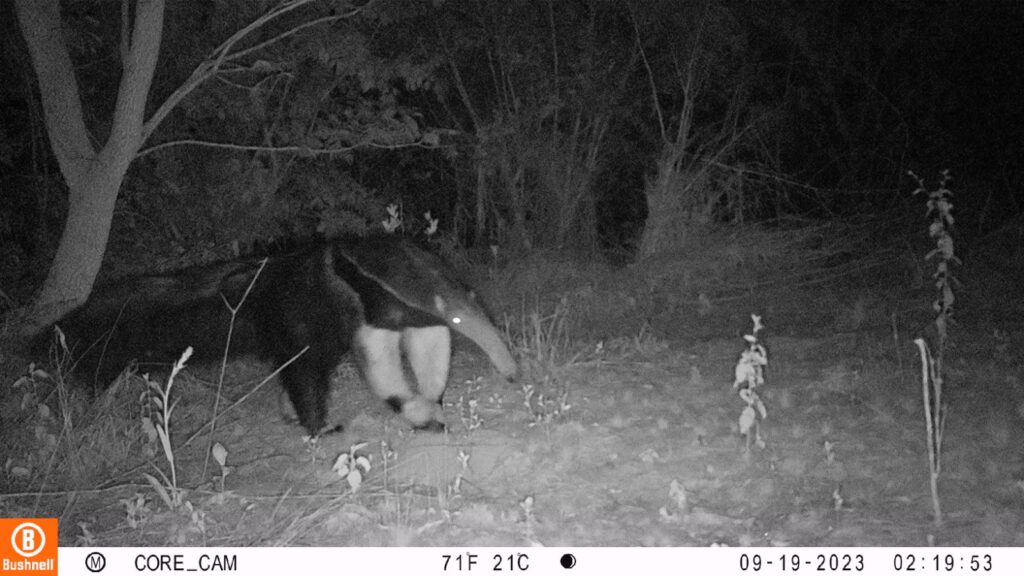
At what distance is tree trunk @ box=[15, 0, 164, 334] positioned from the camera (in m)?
6.21

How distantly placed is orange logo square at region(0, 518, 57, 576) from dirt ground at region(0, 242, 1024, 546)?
12.4 inches

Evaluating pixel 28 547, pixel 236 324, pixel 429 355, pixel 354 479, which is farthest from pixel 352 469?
pixel 236 324

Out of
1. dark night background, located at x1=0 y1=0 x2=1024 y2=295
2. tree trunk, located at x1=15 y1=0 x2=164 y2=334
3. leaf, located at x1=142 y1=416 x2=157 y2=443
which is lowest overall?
leaf, located at x1=142 y1=416 x2=157 y2=443

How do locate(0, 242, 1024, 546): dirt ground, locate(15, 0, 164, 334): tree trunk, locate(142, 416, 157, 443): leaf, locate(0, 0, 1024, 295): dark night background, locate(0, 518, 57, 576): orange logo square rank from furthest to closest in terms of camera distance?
locate(0, 0, 1024, 295): dark night background → locate(15, 0, 164, 334): tree trunk → locate(142, 416, 157, 443): leaf → locate(0, 242, 1024, 546): dirt ground → locate(0, 518, 57, 576): orange logo square

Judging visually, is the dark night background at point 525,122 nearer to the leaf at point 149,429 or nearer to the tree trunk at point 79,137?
the tree trunk at point 79,137

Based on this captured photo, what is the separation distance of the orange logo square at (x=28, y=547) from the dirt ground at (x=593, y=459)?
1.03 ft

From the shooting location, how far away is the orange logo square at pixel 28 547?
339cm

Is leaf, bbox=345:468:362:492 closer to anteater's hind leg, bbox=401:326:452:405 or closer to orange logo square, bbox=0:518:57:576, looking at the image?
anteater's hind leg, bbox=401:326:452:405

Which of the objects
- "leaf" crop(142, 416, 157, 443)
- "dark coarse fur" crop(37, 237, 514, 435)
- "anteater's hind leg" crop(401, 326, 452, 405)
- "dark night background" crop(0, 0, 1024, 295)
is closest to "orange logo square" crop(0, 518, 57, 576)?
"leaf" crop(142, 416, 157, 443)

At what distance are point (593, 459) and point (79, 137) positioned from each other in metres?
4.08

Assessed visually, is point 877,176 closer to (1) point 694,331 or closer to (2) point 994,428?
(1) point 694,331
